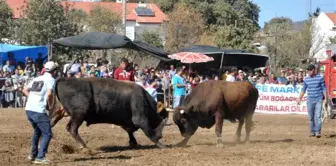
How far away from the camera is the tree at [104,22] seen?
53688 mm

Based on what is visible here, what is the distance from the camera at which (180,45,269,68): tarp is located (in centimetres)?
3503

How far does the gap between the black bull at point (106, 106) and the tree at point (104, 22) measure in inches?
1571

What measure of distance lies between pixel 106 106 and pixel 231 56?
78.6ft

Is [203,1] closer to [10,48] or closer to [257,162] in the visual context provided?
[10,48]

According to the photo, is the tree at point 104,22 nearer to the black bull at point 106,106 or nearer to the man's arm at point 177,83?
the man's arm at point 177,83

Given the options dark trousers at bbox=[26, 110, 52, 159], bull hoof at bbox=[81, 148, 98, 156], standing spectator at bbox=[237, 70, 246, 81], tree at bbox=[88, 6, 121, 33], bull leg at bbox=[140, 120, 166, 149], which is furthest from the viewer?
tree at bbox=[88, 6, 121, 33]

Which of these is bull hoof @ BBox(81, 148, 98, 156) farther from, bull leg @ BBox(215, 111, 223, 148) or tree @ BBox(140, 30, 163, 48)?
tree @ BBox(140, 30, 163, 48)

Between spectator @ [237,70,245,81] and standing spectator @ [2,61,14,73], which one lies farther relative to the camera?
standing spectator @ [2,61,14,73]

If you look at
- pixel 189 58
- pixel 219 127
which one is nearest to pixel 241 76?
pixel 189 58

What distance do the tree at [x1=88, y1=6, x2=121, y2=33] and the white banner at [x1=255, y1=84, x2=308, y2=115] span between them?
2786 centimetres

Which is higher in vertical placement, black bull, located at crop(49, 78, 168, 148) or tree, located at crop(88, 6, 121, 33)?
tree, located at crop(88, 6, 121, 33)

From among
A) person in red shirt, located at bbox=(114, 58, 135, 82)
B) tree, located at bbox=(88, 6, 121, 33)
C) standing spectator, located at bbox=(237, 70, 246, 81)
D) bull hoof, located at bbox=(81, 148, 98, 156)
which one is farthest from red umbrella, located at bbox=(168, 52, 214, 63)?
tree, located at bbox=(88, 6, 121, 33)

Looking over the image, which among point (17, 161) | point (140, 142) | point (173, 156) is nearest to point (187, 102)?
point (140, 142)

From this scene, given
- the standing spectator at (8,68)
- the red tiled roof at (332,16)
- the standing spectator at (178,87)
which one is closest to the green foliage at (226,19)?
the red tiled roof at (332,16)
